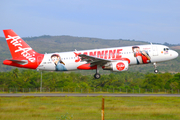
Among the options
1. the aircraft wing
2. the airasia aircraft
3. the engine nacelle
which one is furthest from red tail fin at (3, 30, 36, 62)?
the engine nacelle

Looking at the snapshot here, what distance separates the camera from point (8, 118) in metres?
19.2

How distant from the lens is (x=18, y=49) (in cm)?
4219

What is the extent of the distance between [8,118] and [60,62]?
21.9 meters

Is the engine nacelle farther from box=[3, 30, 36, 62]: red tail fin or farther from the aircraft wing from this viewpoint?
box=[3, 30, 36, 62]: red tail fin

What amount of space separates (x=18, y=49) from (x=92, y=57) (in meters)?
11.9

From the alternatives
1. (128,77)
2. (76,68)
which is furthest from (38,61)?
(128,77)

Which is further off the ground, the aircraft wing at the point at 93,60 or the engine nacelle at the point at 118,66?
the aircraft wing at the point at 93,60

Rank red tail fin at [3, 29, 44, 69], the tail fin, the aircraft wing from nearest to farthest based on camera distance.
Answer: 1. the aircraft wing
2. red tail fin at [3, 29, 44, 69]
3. the tail fin

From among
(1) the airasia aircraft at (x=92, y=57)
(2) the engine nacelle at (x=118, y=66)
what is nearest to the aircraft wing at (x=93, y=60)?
(1) the airasia aircraft at (x=92, y=57)

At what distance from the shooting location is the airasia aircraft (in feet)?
128

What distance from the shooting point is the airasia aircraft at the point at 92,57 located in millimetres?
38875

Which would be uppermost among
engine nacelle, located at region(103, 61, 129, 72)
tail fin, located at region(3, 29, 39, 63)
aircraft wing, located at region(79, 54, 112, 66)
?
tail fin, located at region(3, 29, 39, 63)

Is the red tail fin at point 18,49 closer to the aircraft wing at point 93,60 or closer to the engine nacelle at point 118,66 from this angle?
the aircraft wing at point 93,60

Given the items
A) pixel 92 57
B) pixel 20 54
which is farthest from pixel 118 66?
pixel 20 54
